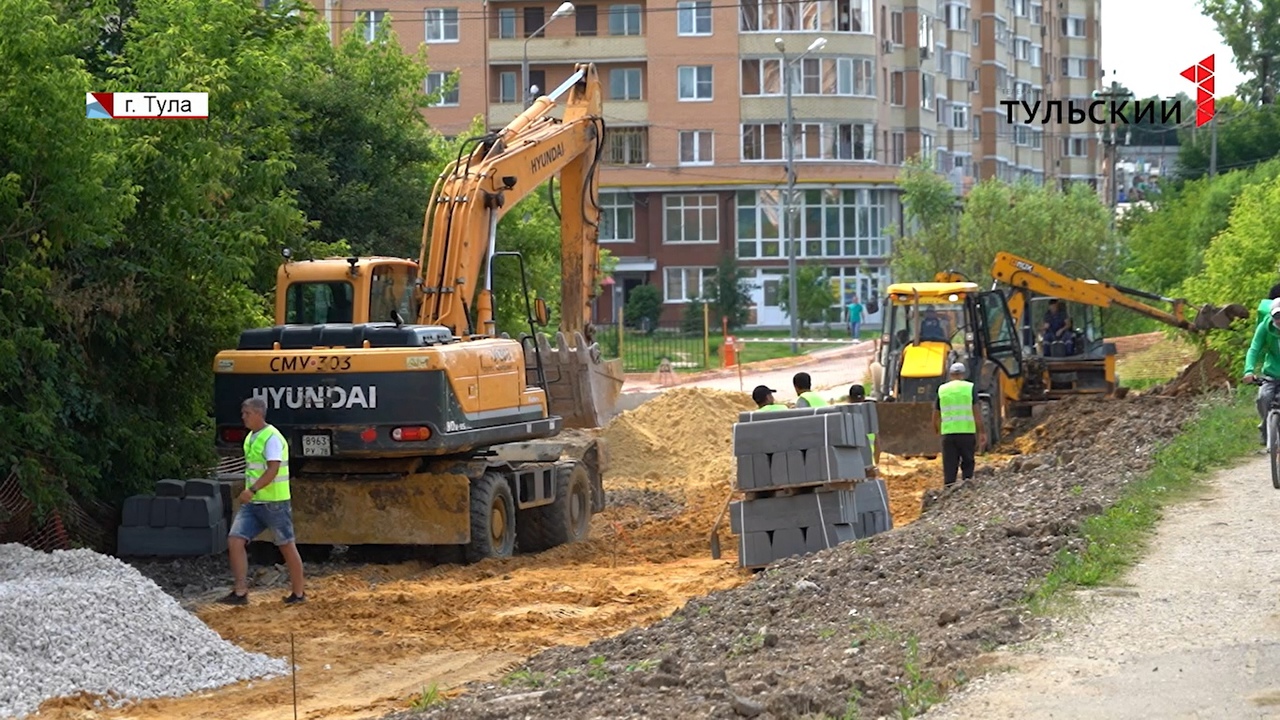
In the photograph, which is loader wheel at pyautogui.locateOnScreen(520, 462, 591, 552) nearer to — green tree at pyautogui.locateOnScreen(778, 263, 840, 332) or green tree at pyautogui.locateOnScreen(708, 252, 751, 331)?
green tree at pyautogui.locateOnScreen(778, 263, 840, 332)

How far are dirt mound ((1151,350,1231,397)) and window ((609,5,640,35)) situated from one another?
42533mm

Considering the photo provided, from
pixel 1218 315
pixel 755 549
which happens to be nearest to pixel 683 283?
pixel 1218 315

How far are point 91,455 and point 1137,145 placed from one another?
125 meters

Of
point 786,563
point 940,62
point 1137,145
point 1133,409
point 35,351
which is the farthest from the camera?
point 1137,145

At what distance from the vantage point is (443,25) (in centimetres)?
6975

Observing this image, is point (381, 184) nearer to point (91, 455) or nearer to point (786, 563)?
point (91, 455)

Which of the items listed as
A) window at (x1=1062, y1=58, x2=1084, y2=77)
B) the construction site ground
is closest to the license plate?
the construction site ground

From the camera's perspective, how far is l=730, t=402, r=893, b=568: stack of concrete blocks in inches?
601

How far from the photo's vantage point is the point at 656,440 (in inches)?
1085

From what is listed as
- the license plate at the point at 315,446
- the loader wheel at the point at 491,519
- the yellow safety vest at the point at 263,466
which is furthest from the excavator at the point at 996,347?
the yellow safety vest at the point at 263,466

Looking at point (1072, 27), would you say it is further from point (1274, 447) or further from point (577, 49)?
point (1274, 447)

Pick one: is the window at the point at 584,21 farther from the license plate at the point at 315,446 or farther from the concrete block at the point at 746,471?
the concrete block at the point at 746,471

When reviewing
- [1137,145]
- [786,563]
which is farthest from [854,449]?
[1137,145]

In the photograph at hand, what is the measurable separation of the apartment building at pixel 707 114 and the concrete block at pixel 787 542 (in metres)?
53.9
